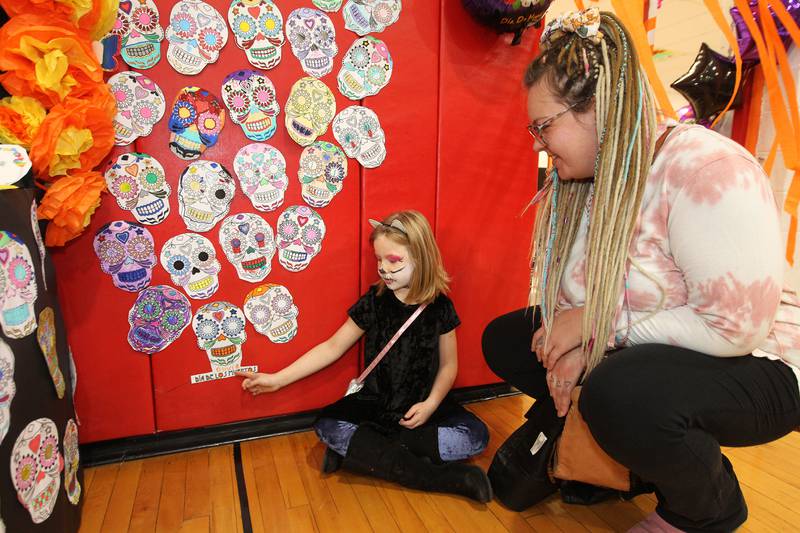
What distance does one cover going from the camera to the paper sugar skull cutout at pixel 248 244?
141cm

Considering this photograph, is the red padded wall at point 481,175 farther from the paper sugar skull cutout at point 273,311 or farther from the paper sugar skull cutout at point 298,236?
the paper sugar skull cutout at point 273,311

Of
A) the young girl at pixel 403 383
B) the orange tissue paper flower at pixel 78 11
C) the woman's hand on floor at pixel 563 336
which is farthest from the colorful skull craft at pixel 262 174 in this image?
the woman's hand on floor at pixel 563 336

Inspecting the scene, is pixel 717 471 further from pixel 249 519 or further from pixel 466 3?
pixel 466 3

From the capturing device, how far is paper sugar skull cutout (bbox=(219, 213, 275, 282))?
1409mm

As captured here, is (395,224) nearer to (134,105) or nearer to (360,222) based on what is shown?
(360,222)

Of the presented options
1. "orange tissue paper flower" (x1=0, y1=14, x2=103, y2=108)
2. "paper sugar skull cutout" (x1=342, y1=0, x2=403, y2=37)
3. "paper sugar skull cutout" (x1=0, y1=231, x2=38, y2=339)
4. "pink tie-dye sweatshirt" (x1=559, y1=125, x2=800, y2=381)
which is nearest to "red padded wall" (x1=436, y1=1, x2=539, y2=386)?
"paper sugar skull cutout" (x1=342, y1=0, x2=403, y2=37)

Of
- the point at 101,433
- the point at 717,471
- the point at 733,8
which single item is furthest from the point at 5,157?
the point at 733,8

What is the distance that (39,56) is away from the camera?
3.20 feet

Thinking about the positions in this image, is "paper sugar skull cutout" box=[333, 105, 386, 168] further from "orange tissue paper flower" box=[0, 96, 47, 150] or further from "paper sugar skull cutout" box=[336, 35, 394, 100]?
"orange tissue paper flower" box=[0, 96, 47, 150]

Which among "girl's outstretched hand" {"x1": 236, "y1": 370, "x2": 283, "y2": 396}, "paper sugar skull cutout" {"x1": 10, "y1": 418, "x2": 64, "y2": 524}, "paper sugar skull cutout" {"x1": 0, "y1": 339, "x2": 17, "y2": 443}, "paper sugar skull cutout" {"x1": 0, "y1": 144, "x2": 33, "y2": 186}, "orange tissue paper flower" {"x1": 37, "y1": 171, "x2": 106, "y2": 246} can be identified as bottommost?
"girl's outstretched hand" {"x1": 236, "y1": 370, "x2": 283, "y2": 396}

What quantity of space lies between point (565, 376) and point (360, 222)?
0.78 m

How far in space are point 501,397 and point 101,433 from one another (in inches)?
51.5

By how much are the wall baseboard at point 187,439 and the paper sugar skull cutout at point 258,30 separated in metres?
1.07

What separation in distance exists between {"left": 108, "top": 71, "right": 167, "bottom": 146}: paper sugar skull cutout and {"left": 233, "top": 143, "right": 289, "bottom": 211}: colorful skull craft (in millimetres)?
232
